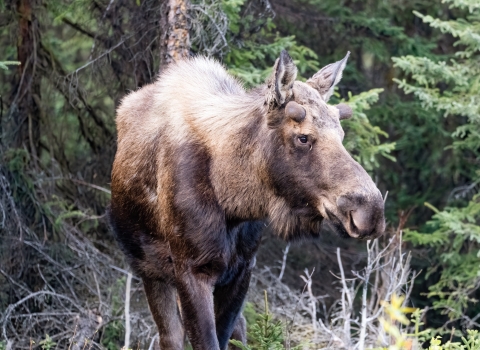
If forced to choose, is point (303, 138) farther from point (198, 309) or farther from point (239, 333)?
point (239, 333)

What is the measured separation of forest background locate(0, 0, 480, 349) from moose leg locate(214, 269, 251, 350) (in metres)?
1.46

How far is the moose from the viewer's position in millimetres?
5543

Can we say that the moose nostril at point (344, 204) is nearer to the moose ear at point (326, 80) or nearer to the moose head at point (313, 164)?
the moose head at point (313, 164)

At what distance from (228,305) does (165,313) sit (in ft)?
1.98

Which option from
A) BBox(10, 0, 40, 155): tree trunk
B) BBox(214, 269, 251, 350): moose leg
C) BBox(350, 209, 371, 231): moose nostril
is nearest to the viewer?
BBox(350, 209, 371, 231): moose nostril

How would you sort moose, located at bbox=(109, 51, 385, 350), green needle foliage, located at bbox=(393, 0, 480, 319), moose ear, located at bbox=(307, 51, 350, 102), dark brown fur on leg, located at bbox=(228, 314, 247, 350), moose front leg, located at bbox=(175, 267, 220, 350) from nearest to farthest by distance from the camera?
moose, located at bbox=(109, 51, 385, 350) < moose front leg, located at bbox=(175, 267, 220, 350) < moose ear, located at bbox=(307, 51, 350, 102) < dark brown fur on leg, located at bbox=(228, 314, 247, 350) < green needle foliage, located at bbox=(393, 0, 480, 319)

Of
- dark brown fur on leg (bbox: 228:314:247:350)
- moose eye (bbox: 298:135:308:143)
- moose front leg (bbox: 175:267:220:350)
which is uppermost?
moose eye (bbox: 298:135:308:143)

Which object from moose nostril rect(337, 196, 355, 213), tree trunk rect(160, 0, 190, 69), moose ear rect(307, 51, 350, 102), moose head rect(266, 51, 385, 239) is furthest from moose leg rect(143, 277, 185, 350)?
tree trunk rect(160, 0, 190, 69)

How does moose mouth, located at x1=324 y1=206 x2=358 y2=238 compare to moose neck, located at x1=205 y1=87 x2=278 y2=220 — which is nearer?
moose mouth, located at x1=324 y1=206 x2=358 y2=238

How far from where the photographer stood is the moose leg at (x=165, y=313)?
6816mm

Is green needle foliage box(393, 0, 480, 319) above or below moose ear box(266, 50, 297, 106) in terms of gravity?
below

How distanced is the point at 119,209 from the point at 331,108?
2214 millimetres

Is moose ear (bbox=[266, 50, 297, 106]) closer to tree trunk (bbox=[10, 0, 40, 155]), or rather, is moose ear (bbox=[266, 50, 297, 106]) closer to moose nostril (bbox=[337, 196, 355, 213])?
moose nostril (bbox=[337, 196, 355, 213])

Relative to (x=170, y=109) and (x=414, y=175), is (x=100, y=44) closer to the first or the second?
(x=170, y=109)
